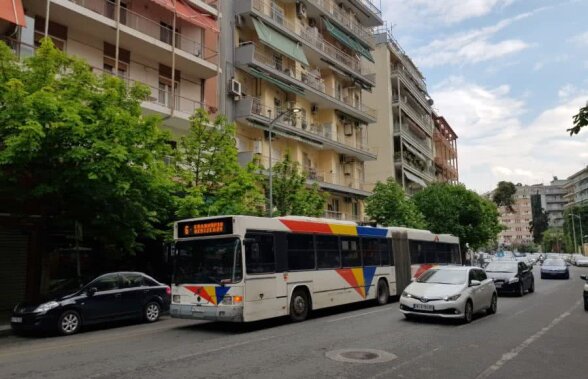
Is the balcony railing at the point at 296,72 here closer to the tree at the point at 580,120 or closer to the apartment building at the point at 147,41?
the apartment building at the point at 147,41

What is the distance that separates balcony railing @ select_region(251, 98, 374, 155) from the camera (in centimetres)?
3070

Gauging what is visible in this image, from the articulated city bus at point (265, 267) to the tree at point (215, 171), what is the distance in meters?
5.28

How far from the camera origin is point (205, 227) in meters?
12.8

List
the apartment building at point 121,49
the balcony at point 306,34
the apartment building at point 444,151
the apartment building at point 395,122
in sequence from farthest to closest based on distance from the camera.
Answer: the apartment building at point 444,151 < the apartment building at point 395,122 < the balcony at point 306,34 < the apartment building at point 121,49

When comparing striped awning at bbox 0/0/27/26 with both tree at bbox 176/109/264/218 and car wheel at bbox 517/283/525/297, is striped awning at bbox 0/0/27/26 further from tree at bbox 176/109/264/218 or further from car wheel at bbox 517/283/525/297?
car wheel at bbox 517/283/525/297

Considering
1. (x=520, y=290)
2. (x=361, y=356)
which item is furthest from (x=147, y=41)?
(x=520, y=290)

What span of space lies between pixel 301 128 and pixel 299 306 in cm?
2172

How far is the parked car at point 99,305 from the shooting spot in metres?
12.7

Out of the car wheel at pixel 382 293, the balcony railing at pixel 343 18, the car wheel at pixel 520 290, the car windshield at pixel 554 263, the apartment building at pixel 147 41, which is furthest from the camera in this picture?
the balcony railing at pixel 343 18

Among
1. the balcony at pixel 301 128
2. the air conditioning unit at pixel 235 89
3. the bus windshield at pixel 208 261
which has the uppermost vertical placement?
the air conditioning unit at pixel 235 89

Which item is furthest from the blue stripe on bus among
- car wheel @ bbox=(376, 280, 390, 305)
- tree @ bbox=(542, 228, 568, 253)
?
tree @ bbox=(542, 228, 568, 253)

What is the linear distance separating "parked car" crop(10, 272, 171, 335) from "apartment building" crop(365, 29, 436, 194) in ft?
108

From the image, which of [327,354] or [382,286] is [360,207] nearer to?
[382,286]

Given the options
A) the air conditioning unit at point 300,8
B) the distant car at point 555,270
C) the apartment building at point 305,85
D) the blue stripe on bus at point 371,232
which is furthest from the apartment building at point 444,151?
the blue stripe on bus at point 371,232
